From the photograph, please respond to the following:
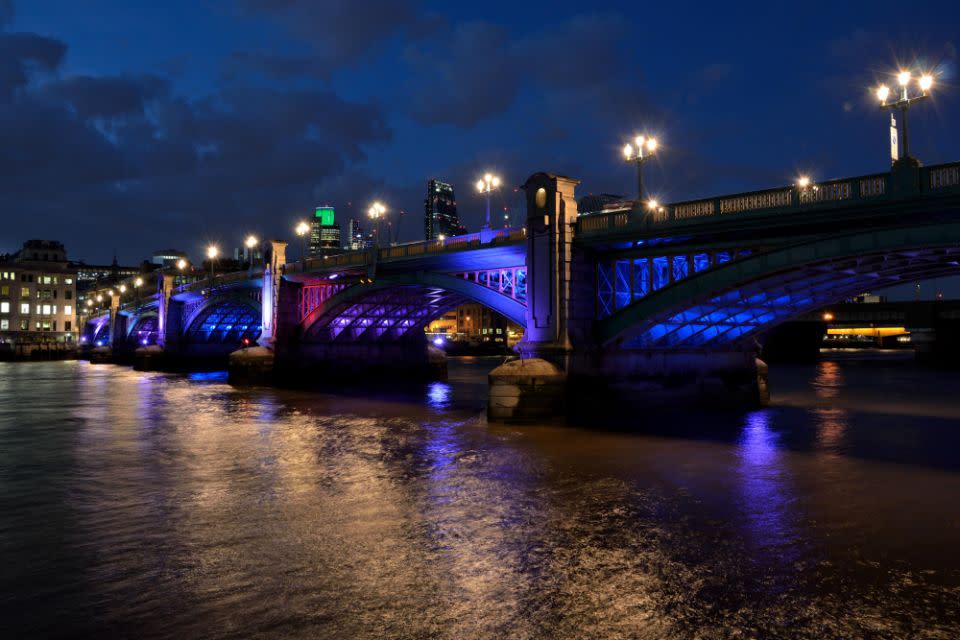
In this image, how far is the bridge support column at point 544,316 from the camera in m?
27.8

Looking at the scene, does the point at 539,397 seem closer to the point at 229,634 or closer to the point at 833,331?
the point at 229,634

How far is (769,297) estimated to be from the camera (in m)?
30.1

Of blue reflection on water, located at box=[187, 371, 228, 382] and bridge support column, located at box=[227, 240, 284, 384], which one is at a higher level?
bridge support column, located at box=[227, 240, 284, 384]

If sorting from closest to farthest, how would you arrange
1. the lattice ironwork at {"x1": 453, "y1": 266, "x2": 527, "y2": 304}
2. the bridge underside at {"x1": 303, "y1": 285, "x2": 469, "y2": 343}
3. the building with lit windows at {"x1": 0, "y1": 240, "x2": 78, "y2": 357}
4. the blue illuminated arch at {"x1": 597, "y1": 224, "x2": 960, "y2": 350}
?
the blue illuminated arch at {"x1": 597, "y1": 224, "x2": 960, "y2": 350} < the lattice ironwork at {"x1": 453, "y1": 266, "x2": 527, "y2": 304} < the bridge underside at {"x1": 303, "y1": 285, "x2": 469, "y2": 343} < the building with lit windows at {"x1": 0, "y1": 240, "x2": 78, "y2": 357}

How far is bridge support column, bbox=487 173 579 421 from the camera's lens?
27828 millimetres

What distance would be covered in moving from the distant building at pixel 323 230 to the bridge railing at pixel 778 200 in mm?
125004

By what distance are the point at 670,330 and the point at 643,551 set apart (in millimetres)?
22185

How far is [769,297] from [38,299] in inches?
5519

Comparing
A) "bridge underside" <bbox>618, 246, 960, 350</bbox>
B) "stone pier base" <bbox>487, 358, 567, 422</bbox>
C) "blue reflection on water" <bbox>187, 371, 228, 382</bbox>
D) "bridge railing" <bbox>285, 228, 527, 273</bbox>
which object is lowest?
"blue reflection on water" <bbox>187, 371, 228, 382</bbox>

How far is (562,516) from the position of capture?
13.5 metres

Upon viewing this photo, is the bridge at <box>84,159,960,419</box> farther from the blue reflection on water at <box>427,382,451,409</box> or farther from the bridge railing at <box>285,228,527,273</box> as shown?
the blue reflection on water at <box>427,382,451,409</box>

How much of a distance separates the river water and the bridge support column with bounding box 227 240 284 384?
91.4 feet

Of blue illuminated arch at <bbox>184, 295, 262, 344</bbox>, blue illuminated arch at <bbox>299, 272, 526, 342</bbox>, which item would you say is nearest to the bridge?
blue illuminated arch at <bbox>299, 272, 526, 342</bbox>

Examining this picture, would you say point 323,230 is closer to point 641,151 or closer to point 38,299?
point 38,299
